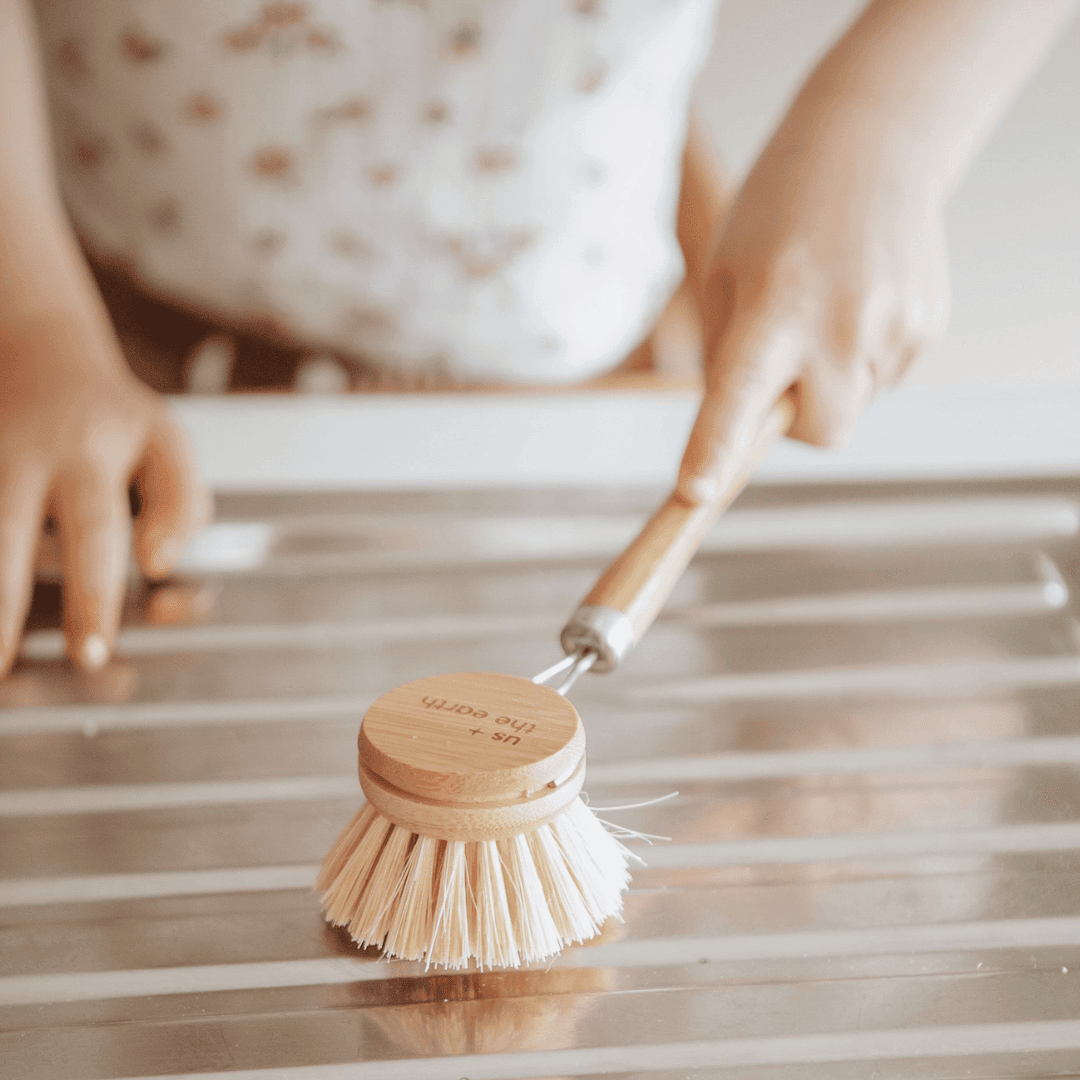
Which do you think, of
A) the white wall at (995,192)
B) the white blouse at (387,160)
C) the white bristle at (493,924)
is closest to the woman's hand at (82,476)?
the white blouse at (387,160)

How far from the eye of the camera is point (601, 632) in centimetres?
40

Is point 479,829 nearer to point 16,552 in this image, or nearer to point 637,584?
point 637,584

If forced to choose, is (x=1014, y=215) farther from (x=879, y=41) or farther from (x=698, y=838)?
(x=698, y=838)

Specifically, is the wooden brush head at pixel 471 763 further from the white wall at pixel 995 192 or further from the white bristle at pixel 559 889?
the white wall at pixel 995 192

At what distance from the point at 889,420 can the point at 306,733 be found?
1.53ft

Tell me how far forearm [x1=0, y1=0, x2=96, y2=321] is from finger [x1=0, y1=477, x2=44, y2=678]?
0.17 meters

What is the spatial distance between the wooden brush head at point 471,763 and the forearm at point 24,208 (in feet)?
1.58

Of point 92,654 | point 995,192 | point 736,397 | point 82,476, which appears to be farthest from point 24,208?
point 995,192

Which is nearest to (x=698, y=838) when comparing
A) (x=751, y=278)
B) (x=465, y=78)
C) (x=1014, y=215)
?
(x=751, y=278)

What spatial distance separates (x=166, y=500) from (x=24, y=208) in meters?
0.26

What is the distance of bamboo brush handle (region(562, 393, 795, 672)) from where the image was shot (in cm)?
40

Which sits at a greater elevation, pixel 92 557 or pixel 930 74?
pixel 930 74

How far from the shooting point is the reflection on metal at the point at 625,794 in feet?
1.13

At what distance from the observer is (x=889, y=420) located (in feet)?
2.49
